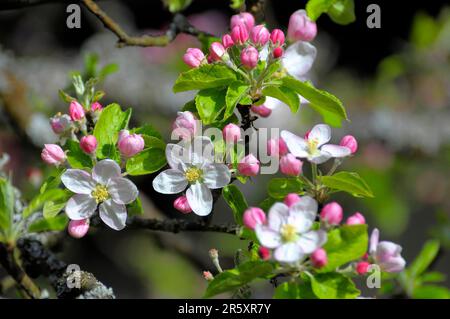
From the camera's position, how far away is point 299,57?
5.24 feet

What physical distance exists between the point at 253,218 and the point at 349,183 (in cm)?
20

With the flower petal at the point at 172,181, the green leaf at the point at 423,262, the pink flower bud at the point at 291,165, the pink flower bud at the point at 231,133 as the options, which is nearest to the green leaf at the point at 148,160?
the flower petal at the point at 172,181

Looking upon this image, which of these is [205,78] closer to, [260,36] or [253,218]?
[260,36]

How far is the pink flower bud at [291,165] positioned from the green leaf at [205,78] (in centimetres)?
18

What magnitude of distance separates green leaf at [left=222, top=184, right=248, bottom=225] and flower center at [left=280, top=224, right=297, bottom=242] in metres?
0.16

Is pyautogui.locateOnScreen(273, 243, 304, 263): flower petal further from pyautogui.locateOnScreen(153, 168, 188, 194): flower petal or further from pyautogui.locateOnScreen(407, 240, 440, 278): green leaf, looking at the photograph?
pyautogui.locateOnScreen(407, 240, 440, 278): green leaf

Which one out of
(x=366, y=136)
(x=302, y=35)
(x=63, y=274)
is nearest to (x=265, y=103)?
(x=302, y=35)

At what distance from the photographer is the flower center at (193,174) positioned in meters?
1.41

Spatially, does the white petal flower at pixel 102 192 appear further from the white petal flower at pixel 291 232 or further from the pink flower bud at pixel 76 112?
the white petal flower at pixel 291 232

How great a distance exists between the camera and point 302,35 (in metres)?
1.62

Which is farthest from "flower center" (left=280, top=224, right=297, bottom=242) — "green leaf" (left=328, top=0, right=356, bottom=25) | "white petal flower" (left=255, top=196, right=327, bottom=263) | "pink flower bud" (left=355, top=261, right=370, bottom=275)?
"green leaf" (left=328, top=0, right=356, bottom=25)

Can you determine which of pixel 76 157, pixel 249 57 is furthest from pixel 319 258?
pixel 76 157
